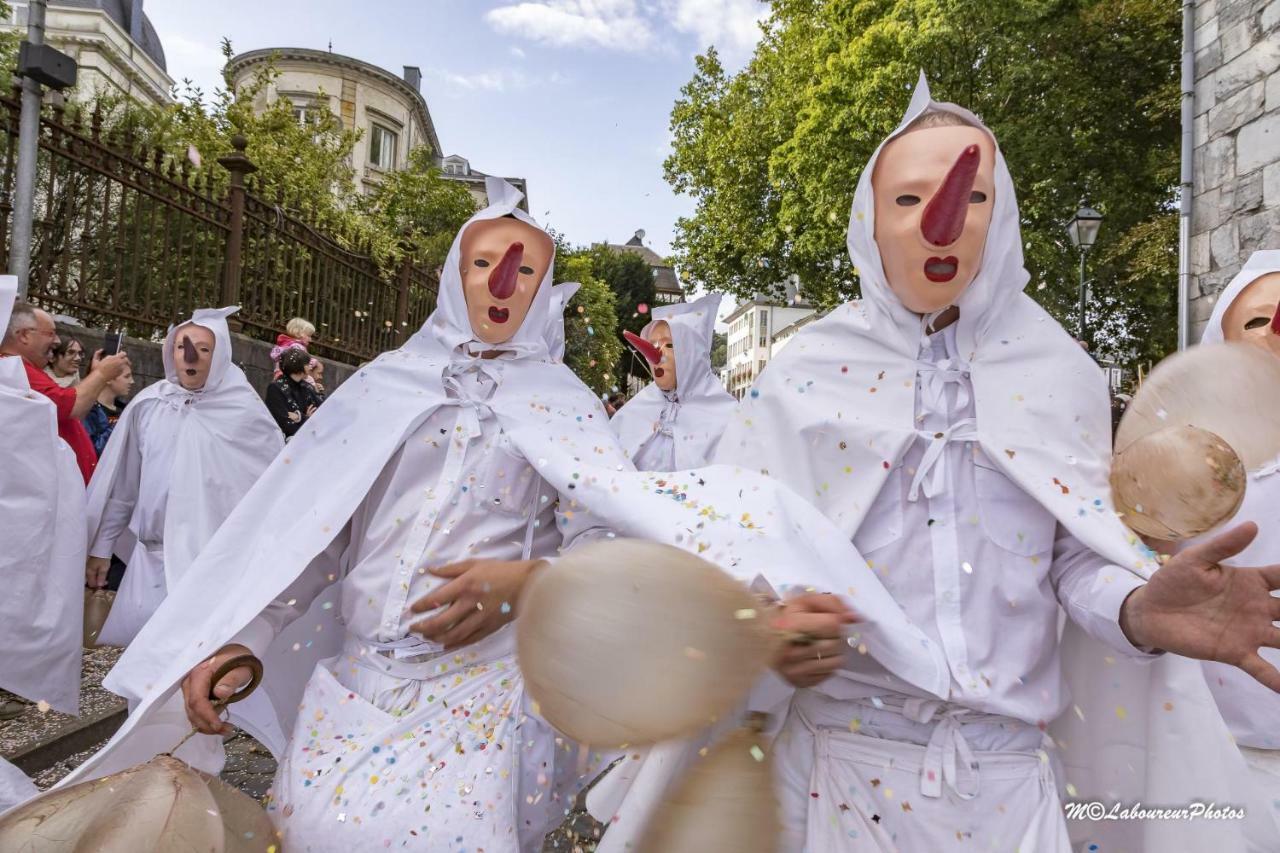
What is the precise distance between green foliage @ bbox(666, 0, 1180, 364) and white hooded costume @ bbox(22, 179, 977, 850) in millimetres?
15083

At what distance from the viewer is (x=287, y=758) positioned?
7.48 feet

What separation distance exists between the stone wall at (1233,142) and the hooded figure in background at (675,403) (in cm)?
545

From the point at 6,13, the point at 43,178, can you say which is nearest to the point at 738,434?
the point at 43,178

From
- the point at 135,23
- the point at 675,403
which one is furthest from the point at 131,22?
the point at 675,403

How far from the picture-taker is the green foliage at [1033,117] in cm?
1666

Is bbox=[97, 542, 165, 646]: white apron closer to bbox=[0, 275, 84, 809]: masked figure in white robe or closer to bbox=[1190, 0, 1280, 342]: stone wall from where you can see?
bbox=[0, 275, 84, 809]: masked figure in white robe

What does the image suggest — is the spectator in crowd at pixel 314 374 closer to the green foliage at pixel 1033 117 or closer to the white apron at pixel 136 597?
the white apron at pixel 136 597

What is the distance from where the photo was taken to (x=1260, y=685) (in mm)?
2410

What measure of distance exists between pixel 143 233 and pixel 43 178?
1075 mm

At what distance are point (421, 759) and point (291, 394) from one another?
19.8ft

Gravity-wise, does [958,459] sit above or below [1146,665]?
above

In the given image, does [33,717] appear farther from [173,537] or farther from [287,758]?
[287,758]

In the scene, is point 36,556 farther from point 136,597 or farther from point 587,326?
point 587,326

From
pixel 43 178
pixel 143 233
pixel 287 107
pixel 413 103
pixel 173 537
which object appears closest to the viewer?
pixel 173 537
